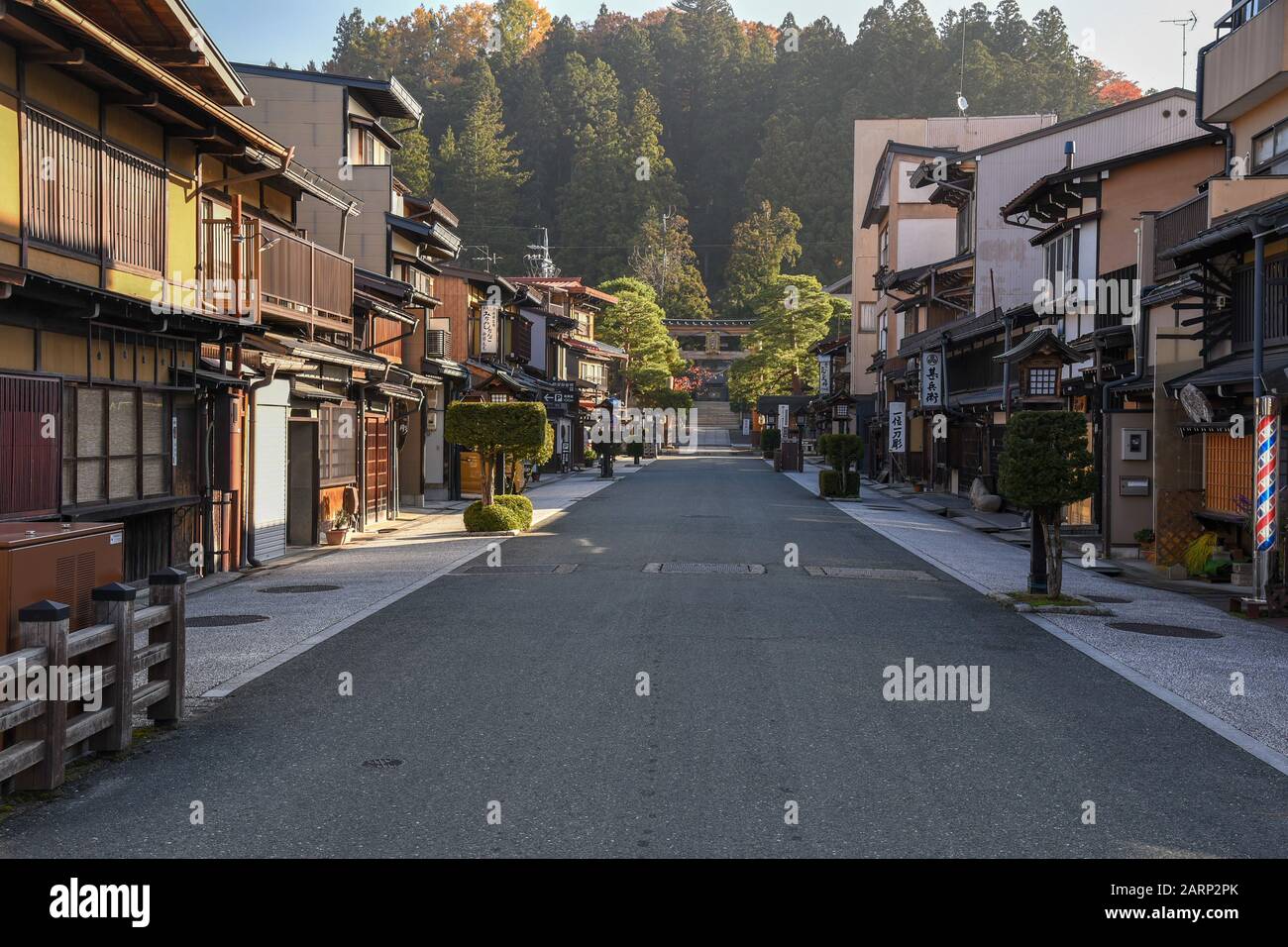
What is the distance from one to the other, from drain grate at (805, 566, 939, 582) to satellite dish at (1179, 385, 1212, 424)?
4915mm

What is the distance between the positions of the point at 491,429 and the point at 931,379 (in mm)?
18044

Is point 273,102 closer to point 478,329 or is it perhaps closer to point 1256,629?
point 478,329

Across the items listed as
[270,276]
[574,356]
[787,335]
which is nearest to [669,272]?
[787,335]

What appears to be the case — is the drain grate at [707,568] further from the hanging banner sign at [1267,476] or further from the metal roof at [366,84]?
the metal roof at [366,84]

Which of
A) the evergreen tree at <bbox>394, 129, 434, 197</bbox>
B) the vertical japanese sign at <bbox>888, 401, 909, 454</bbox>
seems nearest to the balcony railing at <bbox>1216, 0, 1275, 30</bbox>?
the vertical japanese sign at <bbox>888, 401, 909, 454</bbox>

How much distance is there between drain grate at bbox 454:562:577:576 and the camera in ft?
58.6

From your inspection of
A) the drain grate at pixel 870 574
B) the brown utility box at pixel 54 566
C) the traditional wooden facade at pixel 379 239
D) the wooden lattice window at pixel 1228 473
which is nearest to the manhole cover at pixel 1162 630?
the drain grate at pixel 870 574

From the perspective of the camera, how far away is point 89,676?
721cm

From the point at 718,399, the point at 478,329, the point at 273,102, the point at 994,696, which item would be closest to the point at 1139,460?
the point at 994,696

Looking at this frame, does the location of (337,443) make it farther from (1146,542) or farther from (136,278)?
(1146,542)

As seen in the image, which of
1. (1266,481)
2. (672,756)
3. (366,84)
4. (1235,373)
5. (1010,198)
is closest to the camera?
(672,756)

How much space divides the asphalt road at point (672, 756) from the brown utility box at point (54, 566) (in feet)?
3.60

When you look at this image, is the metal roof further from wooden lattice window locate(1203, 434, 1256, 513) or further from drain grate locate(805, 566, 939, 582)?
wooden lattice window locate(1203, 434, 1256, 513)

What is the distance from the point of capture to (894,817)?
6367mm
